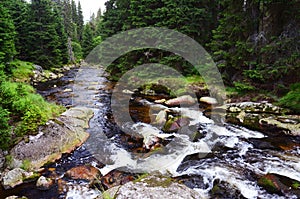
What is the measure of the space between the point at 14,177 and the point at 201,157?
16.0 feet

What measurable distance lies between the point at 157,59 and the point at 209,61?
379cm

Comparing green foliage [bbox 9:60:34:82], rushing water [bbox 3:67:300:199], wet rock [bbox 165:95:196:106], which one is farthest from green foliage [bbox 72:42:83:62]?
rushing water [bbox 3:67:300:199]

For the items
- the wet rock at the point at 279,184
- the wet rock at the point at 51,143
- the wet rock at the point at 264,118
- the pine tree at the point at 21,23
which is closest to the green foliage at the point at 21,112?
the wet rock at the point at 51,143

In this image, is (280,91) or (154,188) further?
(280,91)

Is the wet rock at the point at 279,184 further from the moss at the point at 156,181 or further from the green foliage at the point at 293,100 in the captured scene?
the green foliage at the point at 293,100

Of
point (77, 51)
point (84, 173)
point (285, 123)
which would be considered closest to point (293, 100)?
point (285, 123)

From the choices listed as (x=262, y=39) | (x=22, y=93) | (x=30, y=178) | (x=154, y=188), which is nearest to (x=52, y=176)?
(x=30, y=178)

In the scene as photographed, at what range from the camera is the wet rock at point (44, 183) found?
4.79m

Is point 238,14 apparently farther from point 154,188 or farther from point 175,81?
point 154,188

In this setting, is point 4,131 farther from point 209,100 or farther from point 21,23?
point 21,23

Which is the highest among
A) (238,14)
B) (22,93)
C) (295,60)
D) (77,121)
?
(238,14)

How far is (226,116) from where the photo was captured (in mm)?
9086

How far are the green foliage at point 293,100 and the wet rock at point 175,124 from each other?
159 inches

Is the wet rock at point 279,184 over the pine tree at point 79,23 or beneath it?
beneath
